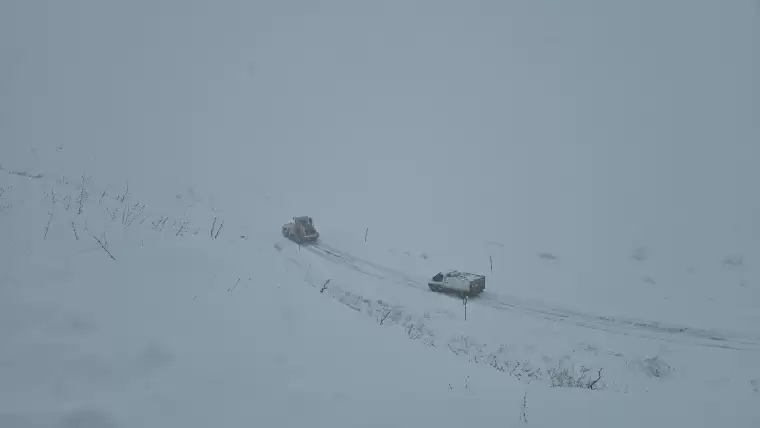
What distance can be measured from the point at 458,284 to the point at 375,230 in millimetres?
14607

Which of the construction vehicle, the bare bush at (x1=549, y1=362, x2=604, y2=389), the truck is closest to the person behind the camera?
the bare bush at (x1=549, y1=362, x2=604, y2=389)

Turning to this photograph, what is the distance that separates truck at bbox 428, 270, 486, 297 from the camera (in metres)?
19.9

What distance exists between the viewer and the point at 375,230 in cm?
3406

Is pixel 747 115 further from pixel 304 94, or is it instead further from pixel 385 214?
pixel 304 94

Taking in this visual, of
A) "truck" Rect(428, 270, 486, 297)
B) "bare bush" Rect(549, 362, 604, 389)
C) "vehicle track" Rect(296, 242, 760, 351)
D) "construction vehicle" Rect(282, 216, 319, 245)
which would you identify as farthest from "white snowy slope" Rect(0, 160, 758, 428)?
"construction vehicle" Rect(282, 216, 319, 245)

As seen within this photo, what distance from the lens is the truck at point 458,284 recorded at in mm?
19938

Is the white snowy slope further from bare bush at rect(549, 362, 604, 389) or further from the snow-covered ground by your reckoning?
bare bush at rect(549, 362, 604, 389)

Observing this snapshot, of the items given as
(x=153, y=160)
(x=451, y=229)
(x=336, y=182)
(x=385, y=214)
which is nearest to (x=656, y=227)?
(x=451, y=229)

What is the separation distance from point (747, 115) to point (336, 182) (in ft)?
147

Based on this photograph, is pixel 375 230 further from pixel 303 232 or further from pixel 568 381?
pixel 568 381

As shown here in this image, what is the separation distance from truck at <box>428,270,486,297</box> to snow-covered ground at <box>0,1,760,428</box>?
2.14 feet

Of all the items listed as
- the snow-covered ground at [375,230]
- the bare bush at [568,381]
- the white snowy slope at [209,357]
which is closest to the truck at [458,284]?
the snow-covered ground at [375,230]

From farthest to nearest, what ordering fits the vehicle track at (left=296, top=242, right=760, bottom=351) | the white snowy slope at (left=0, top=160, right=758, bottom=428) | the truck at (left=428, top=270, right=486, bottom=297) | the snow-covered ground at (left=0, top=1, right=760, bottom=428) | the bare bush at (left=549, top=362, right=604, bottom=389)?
the truck at (left=428, top=270, right=486, bottom=297) < the vehicle track at (left=296, top=242, right=760, bottom=351) < the bare bush at (left=549, top=362, right=604, bottom=389) < the snow-covered ground at (left=0, top=1, right=760, bottom=428) < the white snowy slope at (left=0, top=160, right=758, bottom=428)

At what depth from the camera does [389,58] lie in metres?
132
